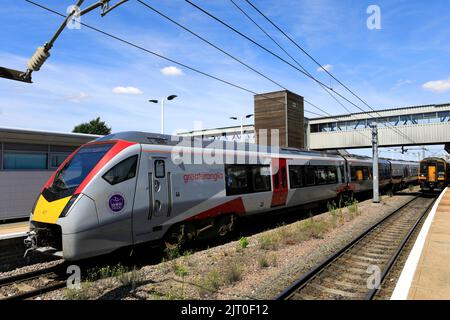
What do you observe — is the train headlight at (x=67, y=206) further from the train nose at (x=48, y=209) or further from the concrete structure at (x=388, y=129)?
the concrete structure at (x=388, y=129)

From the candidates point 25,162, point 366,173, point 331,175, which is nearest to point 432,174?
point 366,173

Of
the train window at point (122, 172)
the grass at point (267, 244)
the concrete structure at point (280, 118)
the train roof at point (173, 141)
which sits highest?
the concrete structure at point (280, 118)

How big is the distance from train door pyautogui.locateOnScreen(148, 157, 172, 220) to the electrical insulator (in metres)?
3.28

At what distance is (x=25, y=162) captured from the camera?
45.8 feet

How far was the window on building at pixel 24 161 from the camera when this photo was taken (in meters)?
13.4

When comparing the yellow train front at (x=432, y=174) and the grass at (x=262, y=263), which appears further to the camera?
the yellow train front at (x=432, y=174)

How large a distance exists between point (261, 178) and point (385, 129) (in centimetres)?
3557

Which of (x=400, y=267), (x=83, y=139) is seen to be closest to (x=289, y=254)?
(x=400, y=267)

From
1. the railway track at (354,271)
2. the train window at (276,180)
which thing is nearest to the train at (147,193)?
the train window at (276,180)

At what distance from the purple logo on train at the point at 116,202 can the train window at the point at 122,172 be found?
1.02ft

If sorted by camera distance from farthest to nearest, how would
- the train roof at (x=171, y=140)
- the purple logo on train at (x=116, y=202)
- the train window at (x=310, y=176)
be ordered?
the train window at (x=310, y=176) < the train roof at (x=171, y=140) < the purple logo on train at (x=116, y=202)

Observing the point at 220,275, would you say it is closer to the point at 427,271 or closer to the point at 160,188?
the point at 160,188

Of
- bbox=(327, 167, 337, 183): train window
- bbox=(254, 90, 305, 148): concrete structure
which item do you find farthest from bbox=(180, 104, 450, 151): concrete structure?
bbox=(327, 167, 337, 183): train window
